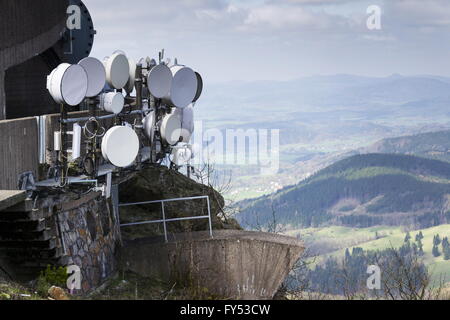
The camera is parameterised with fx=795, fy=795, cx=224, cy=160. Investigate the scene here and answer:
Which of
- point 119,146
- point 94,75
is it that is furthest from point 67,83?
point 119,146

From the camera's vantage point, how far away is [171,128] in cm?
2286

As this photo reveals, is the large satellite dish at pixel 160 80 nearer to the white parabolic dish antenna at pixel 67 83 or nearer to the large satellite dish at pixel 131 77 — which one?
the large satellite dish at pixel 131 77

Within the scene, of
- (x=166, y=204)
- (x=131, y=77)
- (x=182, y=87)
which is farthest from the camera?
(x=166, y=204)

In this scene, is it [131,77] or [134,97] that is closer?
[131,77]

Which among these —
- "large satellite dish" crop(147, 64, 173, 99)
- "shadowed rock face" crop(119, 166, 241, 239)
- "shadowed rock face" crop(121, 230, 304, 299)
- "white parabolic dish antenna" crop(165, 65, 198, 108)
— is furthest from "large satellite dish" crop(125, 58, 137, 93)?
"shadowed rock face" crop(121, 230, 304, 299)

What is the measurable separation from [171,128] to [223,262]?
435 centimetres

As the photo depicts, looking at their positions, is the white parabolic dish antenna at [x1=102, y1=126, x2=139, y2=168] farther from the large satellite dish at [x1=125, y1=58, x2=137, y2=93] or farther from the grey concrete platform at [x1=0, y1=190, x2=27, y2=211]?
the large satellite dish at [x1=125, y1=58, x2=137, y2=93]

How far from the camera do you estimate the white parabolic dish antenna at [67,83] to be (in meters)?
16.8

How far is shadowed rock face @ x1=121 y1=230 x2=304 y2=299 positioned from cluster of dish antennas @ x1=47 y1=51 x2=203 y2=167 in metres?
2.79

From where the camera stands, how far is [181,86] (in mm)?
23312

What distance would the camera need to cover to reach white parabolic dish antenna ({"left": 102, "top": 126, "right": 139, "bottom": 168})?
60.4 ft

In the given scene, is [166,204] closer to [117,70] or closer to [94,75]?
[117,70]
